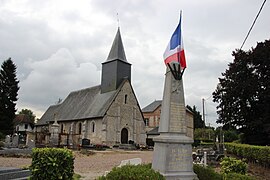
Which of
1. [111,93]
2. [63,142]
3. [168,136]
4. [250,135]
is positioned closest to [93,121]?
[111,93]

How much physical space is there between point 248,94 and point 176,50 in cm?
1512

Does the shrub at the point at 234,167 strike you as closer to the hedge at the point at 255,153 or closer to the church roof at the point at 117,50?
the hedge at the point at 255,153

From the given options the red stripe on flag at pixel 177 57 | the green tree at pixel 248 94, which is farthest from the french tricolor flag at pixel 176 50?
the green tree at pixel 248 94

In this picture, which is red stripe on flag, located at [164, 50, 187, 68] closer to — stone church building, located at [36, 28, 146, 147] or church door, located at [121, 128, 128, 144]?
stone church building, located at [36, 28, 146, 147]

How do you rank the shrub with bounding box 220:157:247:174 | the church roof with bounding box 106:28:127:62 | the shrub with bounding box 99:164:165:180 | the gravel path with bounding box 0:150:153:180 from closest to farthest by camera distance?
the shrub with bounding box 99:164:165:180 < the shrub with bounding box 220:157:247:174 < the gravel path with bounding box 0:150:153:180 < the church roof with bounding box 106:28:127:62

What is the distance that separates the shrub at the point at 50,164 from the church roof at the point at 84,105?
81.4ft

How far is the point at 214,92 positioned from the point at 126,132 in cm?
1437

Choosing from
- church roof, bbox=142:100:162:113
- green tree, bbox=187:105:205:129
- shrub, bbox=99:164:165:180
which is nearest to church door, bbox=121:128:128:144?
church roof, bbox=142:100:162:113

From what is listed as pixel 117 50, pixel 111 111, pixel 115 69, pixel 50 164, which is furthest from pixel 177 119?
pixel 117 50

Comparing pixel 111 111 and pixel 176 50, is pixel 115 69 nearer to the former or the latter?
pixel 111 111

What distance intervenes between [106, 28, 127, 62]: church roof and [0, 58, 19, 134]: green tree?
44.9 feet

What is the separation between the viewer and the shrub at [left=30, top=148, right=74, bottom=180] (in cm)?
652

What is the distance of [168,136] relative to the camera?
735 centimetres

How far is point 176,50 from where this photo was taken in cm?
827
